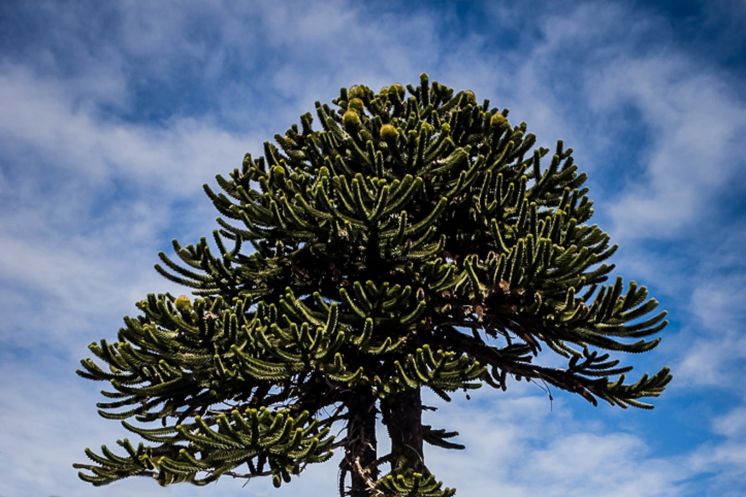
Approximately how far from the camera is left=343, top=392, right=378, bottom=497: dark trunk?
1035 cm

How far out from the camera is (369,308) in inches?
371

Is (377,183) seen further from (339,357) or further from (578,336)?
(578,336)

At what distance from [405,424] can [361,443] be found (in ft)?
2.37

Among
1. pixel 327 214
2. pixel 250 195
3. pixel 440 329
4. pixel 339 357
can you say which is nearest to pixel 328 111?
pixel 250 195

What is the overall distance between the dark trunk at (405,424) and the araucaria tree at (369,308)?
0.9 inches

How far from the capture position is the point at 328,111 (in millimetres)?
12234

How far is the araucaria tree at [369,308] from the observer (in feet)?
30.3

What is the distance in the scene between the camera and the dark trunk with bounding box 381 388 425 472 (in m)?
10.4

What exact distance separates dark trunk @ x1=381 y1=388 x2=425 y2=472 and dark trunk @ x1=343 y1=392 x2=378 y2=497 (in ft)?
0.83

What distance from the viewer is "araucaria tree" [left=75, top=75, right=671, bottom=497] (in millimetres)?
9234

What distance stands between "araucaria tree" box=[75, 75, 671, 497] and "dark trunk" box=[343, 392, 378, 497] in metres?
0.03

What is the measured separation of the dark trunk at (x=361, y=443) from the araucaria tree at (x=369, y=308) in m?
0.03

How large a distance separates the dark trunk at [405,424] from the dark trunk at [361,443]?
25 cm

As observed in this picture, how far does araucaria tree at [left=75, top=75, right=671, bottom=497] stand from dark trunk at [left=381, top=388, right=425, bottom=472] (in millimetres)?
22
